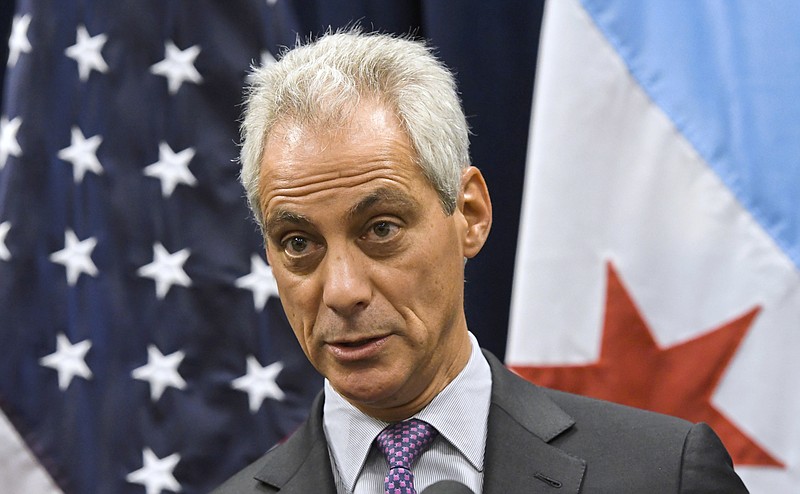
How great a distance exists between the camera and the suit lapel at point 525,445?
1454 millimetres

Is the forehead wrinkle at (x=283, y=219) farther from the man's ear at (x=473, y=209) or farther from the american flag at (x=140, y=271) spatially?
the american flag at (x=140, y=271)

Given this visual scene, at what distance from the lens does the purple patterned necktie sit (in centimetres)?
141

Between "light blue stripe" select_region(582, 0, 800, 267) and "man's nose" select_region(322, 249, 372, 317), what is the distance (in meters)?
1.47

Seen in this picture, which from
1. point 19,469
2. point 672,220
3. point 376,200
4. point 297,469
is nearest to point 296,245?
point 376,200

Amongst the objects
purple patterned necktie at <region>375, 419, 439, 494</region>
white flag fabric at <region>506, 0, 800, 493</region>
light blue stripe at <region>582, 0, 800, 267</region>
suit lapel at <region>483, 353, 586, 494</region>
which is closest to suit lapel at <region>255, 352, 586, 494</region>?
suit lapel at <region>483, 353, 586, 494</region>

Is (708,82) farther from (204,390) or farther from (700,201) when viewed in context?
(204,390)

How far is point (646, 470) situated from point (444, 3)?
5.64ft

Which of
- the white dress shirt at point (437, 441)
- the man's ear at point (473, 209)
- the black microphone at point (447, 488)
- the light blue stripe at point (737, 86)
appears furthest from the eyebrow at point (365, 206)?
the light blue stripe at point (737, 86)

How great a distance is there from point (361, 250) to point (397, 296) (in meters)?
0.09

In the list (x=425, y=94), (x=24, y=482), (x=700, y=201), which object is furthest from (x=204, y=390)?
(x=425, y=94)

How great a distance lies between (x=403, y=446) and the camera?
4.81 feet

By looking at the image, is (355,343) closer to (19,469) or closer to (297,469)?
(297,469)

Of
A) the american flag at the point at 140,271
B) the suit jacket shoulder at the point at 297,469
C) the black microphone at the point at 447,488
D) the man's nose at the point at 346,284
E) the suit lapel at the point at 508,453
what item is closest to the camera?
the black microphone at the point at 447,488

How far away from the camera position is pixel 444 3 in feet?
9.19
